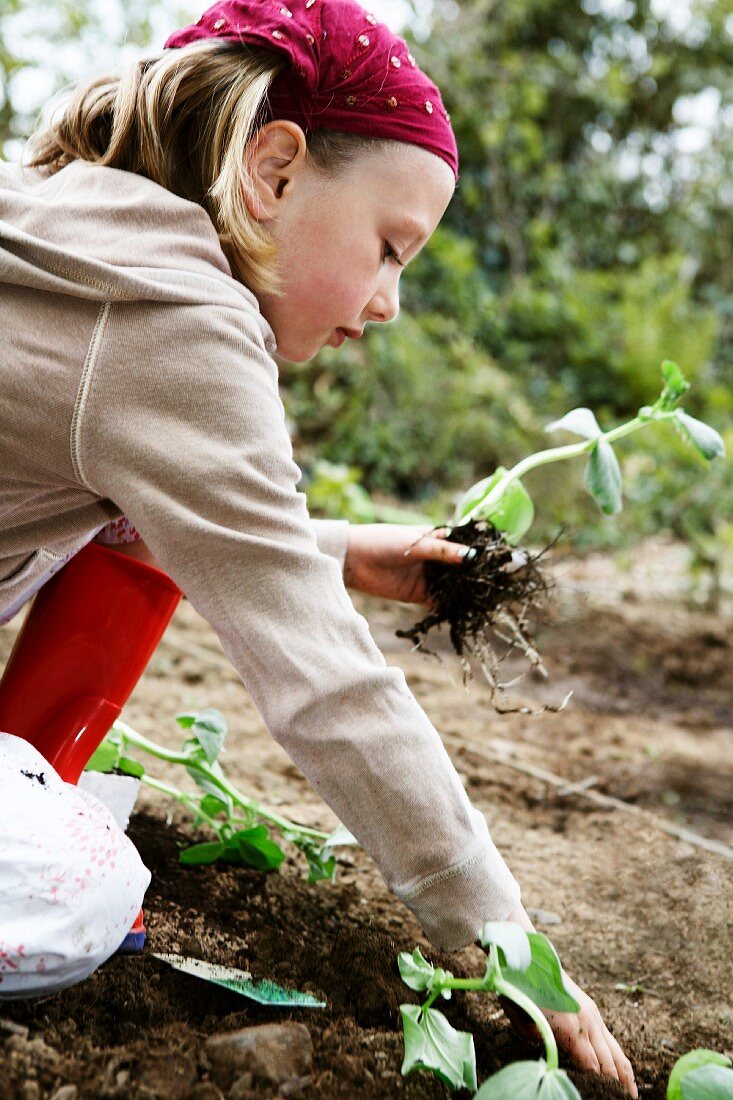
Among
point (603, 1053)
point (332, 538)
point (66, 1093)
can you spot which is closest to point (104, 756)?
point (332, 538)

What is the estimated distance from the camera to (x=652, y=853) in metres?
1.75

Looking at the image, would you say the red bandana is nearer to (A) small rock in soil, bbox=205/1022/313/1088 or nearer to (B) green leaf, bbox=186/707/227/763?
(B) green leaf, bbox=186/707/227/763

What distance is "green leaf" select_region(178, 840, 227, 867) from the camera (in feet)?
4.61

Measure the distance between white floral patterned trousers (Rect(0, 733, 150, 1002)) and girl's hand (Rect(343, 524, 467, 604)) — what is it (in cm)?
70

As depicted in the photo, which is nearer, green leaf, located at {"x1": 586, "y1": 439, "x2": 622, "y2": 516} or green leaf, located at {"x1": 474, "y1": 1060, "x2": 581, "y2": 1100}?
green leaf, located at {"x1": 474, "y1": 1060, "x2": 581, "y2": 1100}

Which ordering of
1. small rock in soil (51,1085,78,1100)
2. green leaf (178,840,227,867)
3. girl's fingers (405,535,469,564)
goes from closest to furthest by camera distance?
small rock in soil (51,1085,78,1100) < green leaf (178,840,227,867) < girl's fingers (405,535,469,564)

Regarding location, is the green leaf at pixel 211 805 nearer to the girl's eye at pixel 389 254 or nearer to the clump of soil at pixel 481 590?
the clump of soil at pixel 481 590

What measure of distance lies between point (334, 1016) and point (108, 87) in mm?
1133

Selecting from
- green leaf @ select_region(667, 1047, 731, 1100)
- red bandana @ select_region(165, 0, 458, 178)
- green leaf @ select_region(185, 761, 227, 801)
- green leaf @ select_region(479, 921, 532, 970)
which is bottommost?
green leaf @ select_region(185, 761, 227, 801)

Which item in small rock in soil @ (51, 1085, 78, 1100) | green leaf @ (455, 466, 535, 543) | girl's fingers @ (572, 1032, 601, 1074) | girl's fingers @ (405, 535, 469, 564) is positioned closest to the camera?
small rock in soil @ (51, 1085, 78, 1100)

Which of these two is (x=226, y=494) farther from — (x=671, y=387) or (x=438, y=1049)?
(x=671, y=387)

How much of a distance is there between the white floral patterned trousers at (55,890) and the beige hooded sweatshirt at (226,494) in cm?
21

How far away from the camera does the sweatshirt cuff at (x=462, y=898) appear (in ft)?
3.35

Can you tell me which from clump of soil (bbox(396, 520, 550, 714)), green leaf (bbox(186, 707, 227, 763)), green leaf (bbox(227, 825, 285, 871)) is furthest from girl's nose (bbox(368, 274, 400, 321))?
green leaf (bbox(227, 825, 285, 871))
